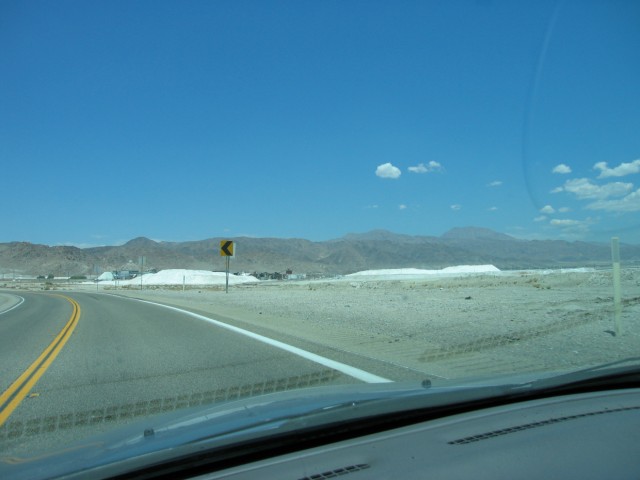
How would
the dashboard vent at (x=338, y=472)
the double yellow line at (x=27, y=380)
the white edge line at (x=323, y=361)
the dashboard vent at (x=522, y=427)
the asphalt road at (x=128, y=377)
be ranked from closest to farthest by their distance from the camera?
the dashboard vent at (x=338, y=472), the dashboard vent at (x=522, y=427), the asphalt road at (x=128, y=377), the double yellow line at (x=27, y=380), the white edge line at (x=323, y=361)

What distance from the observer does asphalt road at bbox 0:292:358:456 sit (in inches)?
257

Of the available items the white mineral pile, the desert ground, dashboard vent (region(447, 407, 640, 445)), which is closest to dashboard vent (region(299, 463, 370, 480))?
dashboard vent (region(447, 407, 640, 445))

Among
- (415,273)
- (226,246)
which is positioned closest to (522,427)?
(226,246)

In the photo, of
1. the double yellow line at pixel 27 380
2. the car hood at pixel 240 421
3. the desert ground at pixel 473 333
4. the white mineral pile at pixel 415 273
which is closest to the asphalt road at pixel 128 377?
the double yellow line at pixel 27 380

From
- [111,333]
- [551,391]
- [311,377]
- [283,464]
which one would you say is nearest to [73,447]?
[283,464]

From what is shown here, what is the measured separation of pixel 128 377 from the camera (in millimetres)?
9250

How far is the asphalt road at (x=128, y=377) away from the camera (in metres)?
6.53

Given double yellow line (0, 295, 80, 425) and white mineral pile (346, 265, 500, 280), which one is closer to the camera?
double yellow line (0, 295, 80, 425)

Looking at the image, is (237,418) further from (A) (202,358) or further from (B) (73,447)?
(A) (202,358)

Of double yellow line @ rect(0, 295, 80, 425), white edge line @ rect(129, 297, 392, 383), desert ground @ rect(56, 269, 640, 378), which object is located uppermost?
desert ground @ rect(56, 269, 640, 378)

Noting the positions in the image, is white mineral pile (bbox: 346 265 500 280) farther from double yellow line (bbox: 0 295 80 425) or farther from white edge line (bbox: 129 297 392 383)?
double yellow line (bbox: 0 295 80 425)

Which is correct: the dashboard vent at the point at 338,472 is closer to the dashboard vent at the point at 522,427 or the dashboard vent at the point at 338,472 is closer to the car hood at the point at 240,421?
the car hood at the point at 240,421

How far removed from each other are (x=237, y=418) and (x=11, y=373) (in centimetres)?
794

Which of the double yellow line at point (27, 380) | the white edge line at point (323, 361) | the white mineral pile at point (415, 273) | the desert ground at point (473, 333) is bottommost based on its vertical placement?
the double yellow line at point (27, 380)
